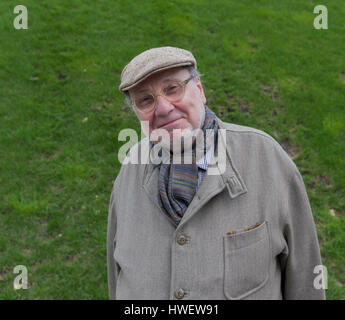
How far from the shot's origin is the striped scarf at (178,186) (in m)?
1.78

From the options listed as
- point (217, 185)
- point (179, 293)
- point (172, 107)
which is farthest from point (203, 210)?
point (172, 107)

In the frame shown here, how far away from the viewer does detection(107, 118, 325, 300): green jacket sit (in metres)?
1.73

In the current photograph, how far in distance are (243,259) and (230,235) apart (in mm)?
129

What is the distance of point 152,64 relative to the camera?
66.2 inches

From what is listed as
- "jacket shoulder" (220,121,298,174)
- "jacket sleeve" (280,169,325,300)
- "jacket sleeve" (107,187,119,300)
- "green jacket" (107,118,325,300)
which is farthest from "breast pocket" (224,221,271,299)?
"jacket sleeve" (107,187,119,300)

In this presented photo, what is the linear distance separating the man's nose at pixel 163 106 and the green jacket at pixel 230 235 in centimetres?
32
